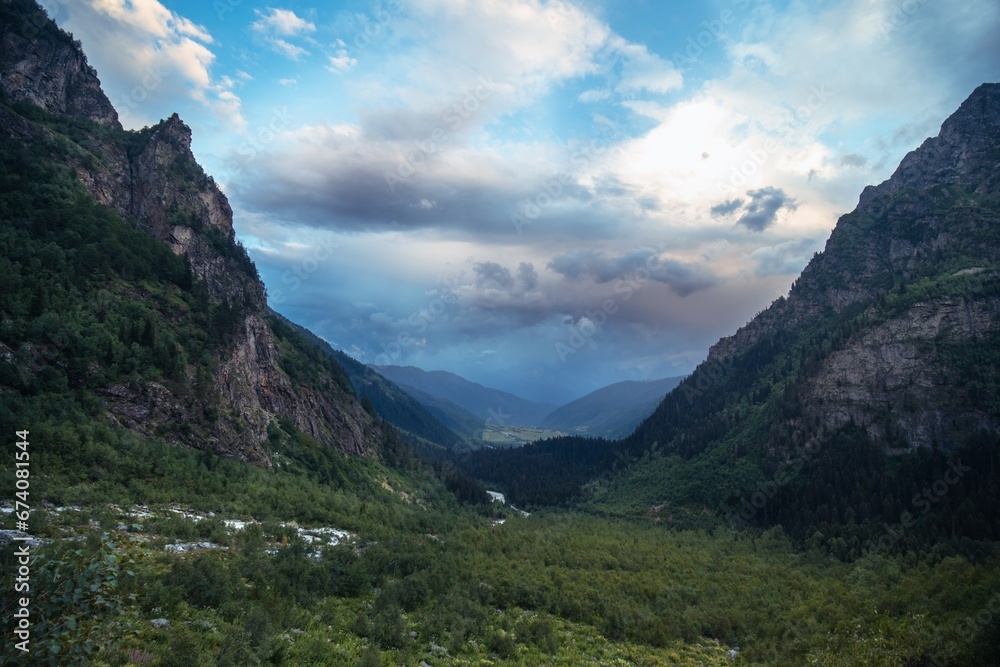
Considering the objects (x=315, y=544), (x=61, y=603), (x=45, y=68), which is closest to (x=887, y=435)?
(x=315, y=544)

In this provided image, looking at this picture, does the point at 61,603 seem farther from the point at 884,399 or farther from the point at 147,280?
the point at 884,399

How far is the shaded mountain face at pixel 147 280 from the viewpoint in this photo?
2729 inches

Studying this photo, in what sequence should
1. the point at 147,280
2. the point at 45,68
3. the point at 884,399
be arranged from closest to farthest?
the point at 147,280 < the point at 45,68 < the point at 884,399

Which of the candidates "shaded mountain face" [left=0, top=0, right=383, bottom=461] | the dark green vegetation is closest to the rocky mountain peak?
"shaded mountain face" [left=0, top=0, right=383, bottom=461]

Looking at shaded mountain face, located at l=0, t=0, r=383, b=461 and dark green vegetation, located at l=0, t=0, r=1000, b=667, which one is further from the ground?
shaded mountain face, located at l=0, t=0, r=383, b=461

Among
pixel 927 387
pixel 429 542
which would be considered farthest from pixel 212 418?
pixel 927 387

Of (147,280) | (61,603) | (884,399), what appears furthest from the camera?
(884,399)

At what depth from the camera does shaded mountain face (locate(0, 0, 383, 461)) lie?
227 feet

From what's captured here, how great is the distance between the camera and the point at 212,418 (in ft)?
261

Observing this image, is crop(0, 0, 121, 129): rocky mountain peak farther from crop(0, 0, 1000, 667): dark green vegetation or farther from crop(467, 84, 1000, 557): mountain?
crop(467, 84, 1000, 557): mountain

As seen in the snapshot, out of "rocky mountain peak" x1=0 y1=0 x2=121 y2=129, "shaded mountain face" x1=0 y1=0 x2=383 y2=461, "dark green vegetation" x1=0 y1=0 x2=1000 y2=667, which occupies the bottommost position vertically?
"dark green vegetation" x1=0 y1=0 x2=1000 y2=667

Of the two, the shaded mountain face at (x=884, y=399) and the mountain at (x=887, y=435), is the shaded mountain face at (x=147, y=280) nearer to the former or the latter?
the mountain at (x=887, y=435)

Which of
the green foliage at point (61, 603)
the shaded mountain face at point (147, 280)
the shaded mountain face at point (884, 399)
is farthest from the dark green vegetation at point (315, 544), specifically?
the shaded mountain face at point (884, 399)

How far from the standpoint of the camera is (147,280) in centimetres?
9288
